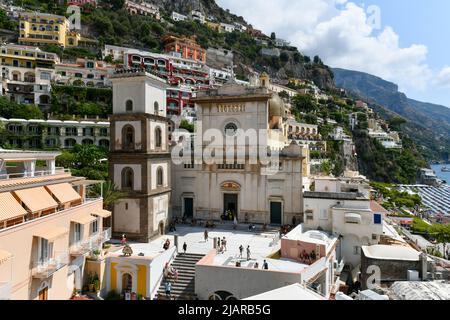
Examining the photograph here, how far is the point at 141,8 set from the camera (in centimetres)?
12219

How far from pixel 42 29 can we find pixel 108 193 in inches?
3146

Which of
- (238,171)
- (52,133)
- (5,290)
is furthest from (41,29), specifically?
(5,290)

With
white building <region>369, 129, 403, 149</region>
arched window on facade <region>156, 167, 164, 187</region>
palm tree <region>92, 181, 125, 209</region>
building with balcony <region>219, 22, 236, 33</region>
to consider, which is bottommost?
palm tree <region>92, 181, 125, 209</region>

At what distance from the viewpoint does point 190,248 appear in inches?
877

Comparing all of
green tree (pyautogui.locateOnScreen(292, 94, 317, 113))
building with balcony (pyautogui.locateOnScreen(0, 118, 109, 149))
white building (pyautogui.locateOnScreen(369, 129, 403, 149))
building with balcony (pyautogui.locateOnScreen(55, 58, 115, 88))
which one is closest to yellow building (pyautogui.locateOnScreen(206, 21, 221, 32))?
green tree (pyautogui.locateOnScreen(292, 94, 317, 113))

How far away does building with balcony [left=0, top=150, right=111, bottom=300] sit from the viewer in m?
13.5

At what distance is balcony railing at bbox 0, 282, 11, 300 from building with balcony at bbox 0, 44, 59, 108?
198 feet

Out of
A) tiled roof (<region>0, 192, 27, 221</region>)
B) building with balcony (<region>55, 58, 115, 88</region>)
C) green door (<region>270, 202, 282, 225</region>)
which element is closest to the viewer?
tiled roof (<region>0, 192, 27, 221</region>)

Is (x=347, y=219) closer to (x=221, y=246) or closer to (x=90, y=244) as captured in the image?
(x=221, y=246)

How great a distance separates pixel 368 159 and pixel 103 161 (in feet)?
286

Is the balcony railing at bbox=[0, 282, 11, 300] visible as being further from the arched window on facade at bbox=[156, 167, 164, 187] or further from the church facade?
the church facade

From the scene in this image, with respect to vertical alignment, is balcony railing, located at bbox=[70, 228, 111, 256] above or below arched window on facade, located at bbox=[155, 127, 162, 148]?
below

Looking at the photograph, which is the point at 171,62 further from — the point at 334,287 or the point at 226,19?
the point at 226,19
